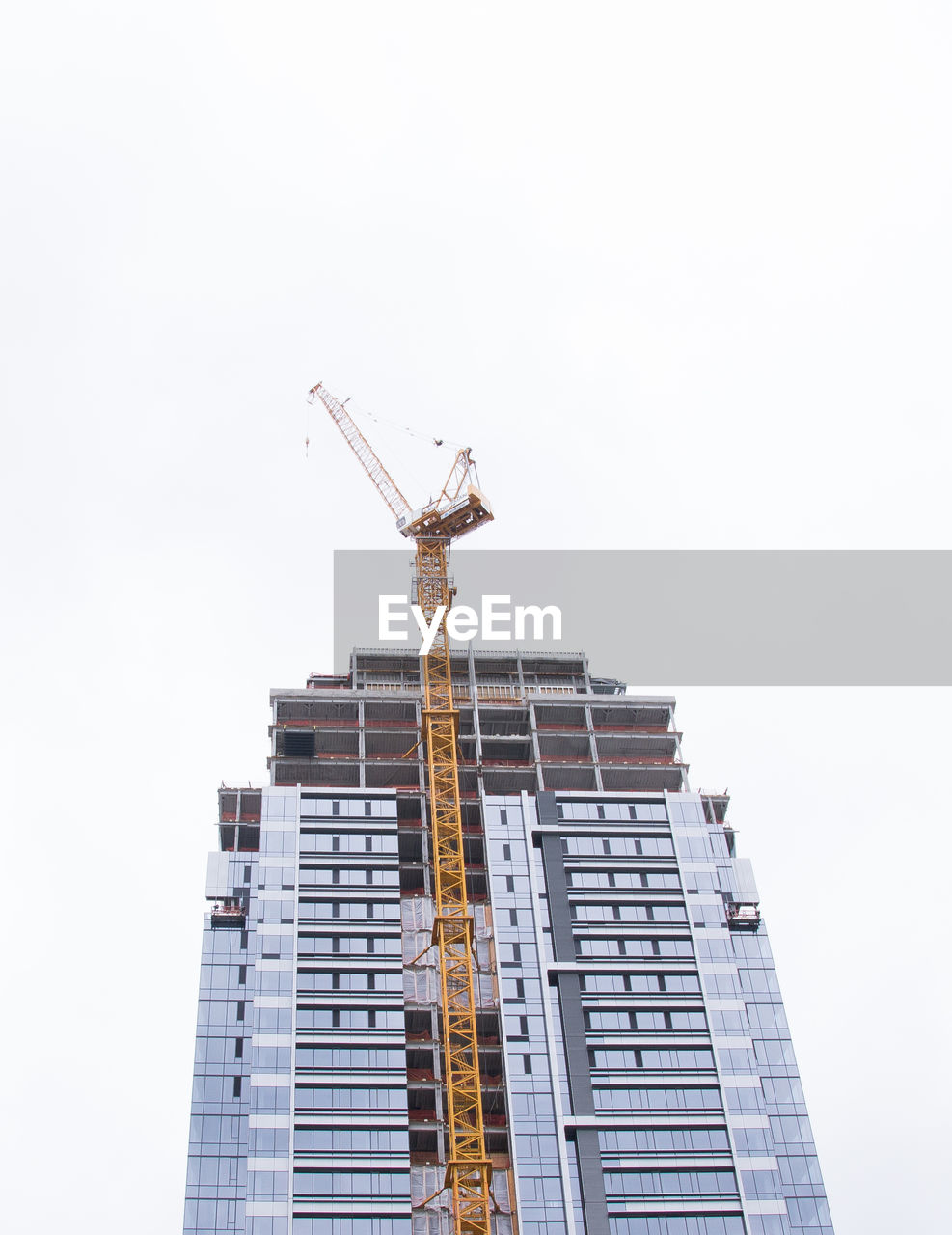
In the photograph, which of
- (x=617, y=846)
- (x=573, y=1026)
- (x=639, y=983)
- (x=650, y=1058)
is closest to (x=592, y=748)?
(x=617, y=846)

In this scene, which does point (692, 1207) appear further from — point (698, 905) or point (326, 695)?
point (326, 695)

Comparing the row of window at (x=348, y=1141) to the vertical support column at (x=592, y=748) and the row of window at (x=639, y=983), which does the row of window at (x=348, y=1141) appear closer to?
the row of window at (x=639, y=983)

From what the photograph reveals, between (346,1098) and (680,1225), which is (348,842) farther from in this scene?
(680,1225)

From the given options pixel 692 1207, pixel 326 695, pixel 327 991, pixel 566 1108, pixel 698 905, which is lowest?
pixel 692 1207

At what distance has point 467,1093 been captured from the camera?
126m

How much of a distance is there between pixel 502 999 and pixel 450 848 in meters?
17.2

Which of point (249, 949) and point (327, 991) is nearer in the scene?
point (327, 991)

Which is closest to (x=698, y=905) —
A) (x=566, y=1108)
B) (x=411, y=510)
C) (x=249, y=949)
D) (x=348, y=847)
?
(x=566, y=1108)

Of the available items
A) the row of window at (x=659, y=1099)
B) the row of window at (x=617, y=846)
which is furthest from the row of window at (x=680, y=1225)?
the row of window at (x=617, y=846)

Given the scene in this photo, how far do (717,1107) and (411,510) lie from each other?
7455cm

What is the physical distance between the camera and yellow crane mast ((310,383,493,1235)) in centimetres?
12081

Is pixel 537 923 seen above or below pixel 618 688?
below

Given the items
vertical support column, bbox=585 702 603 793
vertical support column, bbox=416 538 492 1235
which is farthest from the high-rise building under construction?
vertical support column, bbox=416 538 492 1235

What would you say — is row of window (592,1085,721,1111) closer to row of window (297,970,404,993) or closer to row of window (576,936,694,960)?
row of window (576,936,694,960)
